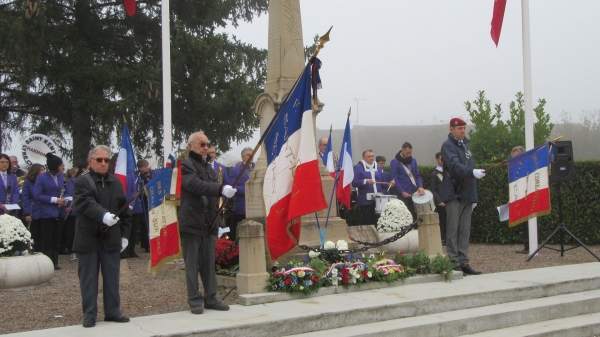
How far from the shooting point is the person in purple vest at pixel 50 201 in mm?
12445

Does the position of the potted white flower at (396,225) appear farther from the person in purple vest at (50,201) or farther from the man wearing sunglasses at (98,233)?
the man wearing sunglasses at (98,233)

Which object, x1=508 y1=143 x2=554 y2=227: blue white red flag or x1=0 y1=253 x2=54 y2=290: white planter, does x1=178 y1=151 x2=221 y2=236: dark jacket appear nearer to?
x1=0 y1=253 x2=54 y2=290: white planter

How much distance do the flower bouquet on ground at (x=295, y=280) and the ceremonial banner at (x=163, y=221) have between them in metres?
1.24

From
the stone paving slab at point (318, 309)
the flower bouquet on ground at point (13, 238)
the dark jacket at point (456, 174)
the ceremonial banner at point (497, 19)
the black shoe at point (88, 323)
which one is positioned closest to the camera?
the stone paving slab at point (318, 309)

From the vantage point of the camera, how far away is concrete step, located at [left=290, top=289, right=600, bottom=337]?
22.9ft

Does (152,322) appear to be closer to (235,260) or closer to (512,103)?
(235,260)

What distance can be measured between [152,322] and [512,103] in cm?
1967

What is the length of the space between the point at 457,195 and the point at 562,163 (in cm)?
287

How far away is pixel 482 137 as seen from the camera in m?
21.8

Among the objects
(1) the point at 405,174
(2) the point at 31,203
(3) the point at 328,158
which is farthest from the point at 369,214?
(2) the point at 31,203

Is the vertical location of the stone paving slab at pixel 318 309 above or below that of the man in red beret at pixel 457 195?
below

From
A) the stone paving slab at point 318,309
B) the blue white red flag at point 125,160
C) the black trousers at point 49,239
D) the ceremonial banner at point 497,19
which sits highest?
the ceremonial banner at point 497,19

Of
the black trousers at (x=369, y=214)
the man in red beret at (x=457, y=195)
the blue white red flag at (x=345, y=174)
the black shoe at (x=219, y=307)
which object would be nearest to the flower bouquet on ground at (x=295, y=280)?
the black shoe at (x=219, y=307)

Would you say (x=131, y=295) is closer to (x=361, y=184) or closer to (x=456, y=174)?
(x=456, y=174)
